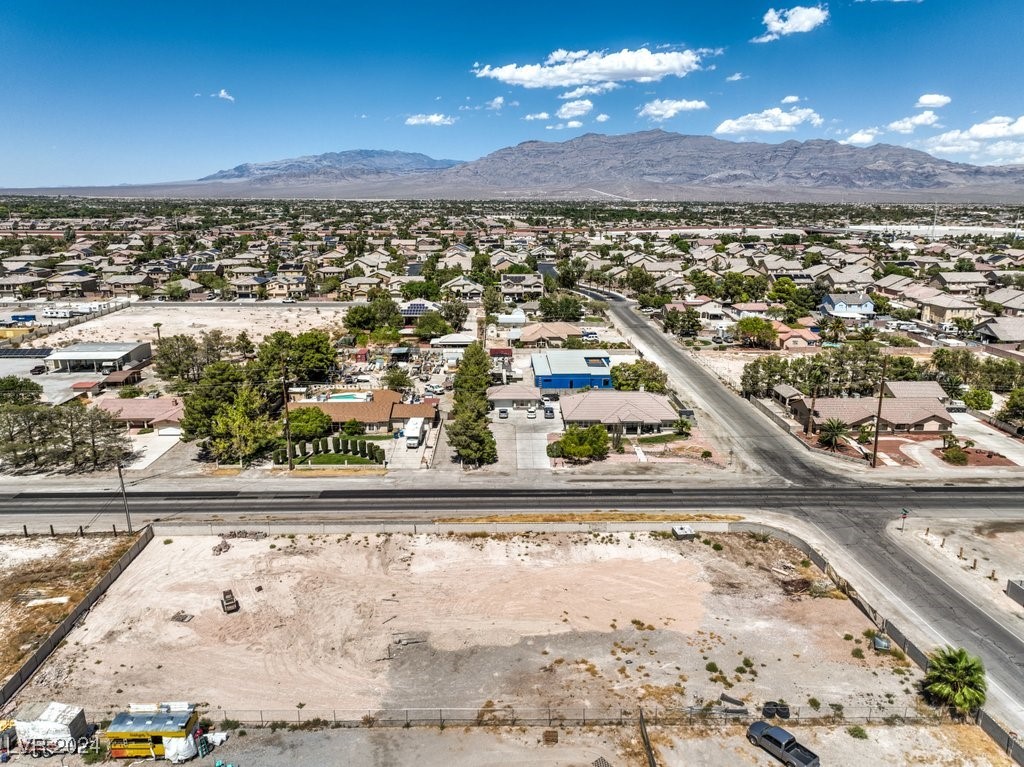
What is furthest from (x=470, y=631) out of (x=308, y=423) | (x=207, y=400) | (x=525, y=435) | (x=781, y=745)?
(x=207, y=400)

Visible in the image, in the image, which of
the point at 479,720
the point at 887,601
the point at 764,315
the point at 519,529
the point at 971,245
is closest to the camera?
the point at 479,720

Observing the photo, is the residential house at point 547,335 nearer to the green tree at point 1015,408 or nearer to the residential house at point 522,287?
the residential house at point 522,287

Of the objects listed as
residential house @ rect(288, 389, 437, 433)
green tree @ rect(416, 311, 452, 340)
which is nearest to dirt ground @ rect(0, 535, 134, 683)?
residential house @ rect(288, 389, 437, 433)

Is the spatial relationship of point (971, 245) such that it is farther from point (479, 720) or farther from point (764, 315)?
point (479, 720)

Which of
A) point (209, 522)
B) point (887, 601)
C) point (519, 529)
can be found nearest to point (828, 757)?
point (887, 601)

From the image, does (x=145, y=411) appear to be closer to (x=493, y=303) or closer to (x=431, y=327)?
(x=431, y=327)
